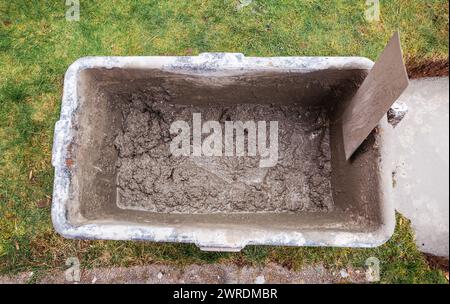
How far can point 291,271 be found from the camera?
2512 mm

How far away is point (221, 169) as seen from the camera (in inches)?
91.6

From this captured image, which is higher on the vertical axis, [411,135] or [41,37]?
[41,37]

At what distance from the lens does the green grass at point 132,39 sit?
262cm

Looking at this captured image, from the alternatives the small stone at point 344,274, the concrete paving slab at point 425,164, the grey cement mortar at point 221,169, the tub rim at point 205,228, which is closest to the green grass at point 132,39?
the concrete paving slab at point 425,164

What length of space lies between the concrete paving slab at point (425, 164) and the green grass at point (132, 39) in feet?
0.55

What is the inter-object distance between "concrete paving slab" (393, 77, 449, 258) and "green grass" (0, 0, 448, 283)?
167 millimetres

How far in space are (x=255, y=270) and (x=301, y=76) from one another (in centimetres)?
121

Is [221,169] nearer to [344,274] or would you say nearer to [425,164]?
[344,274]

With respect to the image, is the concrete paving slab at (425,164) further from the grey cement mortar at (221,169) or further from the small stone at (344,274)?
the grey cement mortar at (221,169)

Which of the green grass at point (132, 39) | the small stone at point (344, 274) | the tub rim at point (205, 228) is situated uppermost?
the green grass at point (132, 39)

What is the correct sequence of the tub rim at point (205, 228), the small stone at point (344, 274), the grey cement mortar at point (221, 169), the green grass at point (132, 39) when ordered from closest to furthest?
the tub rim at point (205, 228)
the grey cement mortar at point (221, 169)
the small stone at point (344, 274)
the green grass at point (132, 39)

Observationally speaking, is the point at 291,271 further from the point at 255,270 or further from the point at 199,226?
the point at 199,226

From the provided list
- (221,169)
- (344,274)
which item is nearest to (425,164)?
(344,274)

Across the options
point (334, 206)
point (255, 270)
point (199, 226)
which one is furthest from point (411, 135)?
point (199, 226)
